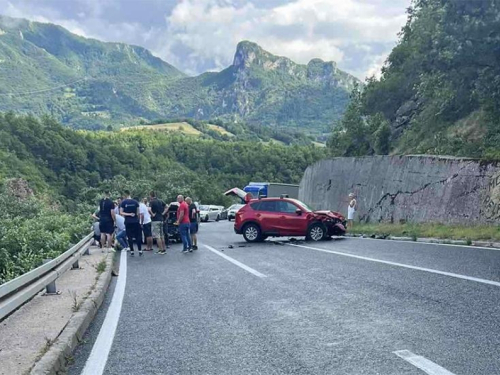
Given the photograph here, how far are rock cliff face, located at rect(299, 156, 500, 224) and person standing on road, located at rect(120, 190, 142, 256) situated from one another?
10.7 m

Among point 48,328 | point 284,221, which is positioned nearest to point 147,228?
point 284,221

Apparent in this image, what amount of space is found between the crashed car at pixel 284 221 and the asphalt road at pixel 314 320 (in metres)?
8.52

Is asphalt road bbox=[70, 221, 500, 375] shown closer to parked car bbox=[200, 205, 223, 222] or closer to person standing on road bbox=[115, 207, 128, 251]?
person standing on road bbox=[115, 207, 128, 251]

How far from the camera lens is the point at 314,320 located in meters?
6.82

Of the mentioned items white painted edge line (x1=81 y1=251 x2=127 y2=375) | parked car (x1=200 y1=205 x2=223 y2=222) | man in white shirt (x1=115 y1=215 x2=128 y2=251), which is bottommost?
white painted edge line (x1=81 y1=251 x2=127 y2=375)

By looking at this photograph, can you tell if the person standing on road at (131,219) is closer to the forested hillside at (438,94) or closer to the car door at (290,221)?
the car door at (290,221)

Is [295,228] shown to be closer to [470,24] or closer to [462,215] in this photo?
[462,215]

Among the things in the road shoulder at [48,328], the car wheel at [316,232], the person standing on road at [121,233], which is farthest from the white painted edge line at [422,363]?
the car wheel at [316,232]

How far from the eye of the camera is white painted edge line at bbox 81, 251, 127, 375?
535 cm

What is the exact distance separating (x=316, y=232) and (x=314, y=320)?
1413cm

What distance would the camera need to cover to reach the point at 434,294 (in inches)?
309

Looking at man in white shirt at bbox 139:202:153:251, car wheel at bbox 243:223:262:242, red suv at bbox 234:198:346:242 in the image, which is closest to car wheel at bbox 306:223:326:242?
red suv at bbox 234:198:346:242

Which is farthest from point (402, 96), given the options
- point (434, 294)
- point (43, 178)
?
point (43, 178)

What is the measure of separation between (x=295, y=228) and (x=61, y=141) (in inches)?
2833
